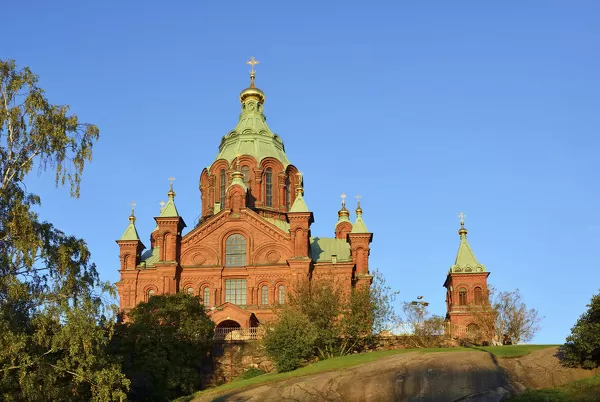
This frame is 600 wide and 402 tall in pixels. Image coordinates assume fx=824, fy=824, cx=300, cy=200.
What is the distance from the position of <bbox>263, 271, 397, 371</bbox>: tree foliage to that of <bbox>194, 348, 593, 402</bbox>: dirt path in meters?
7.41

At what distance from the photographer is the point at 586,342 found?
1507 inches

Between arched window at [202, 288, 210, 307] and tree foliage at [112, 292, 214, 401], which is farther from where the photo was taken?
arched window at [202, 288, 210, 307]

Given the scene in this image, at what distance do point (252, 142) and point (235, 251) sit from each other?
49.1 feet

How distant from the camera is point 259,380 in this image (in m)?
46.2

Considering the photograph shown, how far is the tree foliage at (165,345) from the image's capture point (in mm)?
49000

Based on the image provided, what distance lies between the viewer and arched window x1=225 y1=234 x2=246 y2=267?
6962 centimetres

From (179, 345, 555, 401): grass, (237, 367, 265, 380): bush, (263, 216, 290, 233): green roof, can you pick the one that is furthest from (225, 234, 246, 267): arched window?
(179, 345, 555, 401): grass

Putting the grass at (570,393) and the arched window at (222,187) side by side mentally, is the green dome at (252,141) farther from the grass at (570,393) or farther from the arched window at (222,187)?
the grass at (570,393)

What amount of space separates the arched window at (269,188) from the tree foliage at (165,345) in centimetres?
2227

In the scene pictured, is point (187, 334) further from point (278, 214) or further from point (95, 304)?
point (278, 214)

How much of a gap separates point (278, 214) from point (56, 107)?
41047mm

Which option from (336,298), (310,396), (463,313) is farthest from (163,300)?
(463,313)

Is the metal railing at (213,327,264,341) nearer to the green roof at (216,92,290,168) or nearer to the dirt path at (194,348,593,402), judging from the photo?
the dirt path at (194,348,593,402)

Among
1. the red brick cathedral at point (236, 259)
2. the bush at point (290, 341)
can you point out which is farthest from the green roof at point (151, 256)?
the bush at point (290, 341)
